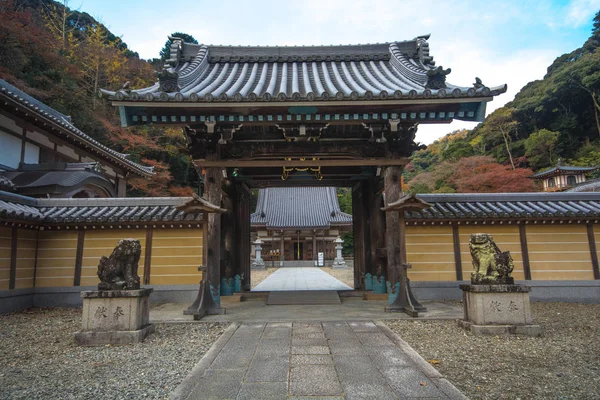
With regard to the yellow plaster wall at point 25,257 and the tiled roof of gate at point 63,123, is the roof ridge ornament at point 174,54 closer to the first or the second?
the tiled roof of gate at point 63,123

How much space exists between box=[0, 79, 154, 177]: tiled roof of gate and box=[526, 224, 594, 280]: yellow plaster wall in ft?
48.8

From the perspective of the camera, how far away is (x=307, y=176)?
396 inches

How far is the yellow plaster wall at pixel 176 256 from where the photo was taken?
326 inches

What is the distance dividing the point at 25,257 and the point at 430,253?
380 inches

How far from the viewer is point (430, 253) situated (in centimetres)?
834

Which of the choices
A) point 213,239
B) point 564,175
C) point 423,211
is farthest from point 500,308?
point 564,175

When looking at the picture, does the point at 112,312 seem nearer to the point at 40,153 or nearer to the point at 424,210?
the point at 424,210

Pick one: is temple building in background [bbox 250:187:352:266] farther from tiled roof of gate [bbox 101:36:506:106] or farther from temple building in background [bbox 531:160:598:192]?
→ tiled roof of gate [bbox 101:36:506:106]

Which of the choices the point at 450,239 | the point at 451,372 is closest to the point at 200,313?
the point at 451,372

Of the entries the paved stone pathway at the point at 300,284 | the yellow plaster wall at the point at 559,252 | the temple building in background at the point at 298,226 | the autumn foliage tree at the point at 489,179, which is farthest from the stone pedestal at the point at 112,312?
the autumn foliage tree at the point at 489,179

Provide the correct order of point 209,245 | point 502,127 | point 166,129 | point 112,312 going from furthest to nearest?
point 502,127, point 166,129, point 209,245, point 112,312

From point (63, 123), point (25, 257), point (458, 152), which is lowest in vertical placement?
point (25, 257)

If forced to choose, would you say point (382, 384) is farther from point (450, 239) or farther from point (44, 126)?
point (44, 126)

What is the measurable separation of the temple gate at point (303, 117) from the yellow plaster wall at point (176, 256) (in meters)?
0.93
